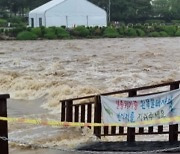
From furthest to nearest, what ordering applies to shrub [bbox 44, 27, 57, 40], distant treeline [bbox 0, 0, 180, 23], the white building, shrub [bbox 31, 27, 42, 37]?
distant treeline [bbox 0, 0, 180, 23], the white building, shrub [bbox 44, 27, 57, 40], shrub [bbox 31, 27, 42, 37]

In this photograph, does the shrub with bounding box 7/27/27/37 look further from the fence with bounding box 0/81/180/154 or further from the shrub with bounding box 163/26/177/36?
the fence with bounding box 0/81/180/154

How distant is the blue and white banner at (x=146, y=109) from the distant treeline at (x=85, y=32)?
2212 inches

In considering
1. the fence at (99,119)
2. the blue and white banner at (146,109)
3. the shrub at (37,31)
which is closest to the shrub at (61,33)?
the shrub at (37,31)

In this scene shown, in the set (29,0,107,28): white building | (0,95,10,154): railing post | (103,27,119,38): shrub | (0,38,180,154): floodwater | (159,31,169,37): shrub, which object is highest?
(29,0,107,28): white building

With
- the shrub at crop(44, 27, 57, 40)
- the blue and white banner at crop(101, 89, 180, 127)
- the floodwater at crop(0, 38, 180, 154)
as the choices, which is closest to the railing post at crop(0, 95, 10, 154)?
the blue and white banner at crop(101, 89, 180, 127)

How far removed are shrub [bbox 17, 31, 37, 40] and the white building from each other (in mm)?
5813

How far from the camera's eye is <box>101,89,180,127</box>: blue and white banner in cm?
788

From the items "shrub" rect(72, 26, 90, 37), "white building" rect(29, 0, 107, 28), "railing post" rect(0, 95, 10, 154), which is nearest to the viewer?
"railing post" rect(0, 95, 10, 154)

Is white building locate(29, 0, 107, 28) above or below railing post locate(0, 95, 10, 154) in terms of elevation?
above

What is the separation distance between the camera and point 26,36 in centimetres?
6369

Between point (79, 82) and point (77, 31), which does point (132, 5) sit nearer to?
point (77, 31)

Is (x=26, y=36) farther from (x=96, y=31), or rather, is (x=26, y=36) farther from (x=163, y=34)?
(x=163, y=34)

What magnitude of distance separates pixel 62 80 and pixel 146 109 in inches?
649

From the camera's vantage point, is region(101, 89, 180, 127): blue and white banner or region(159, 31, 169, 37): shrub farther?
region(159, 31, 169, 37): shrub
